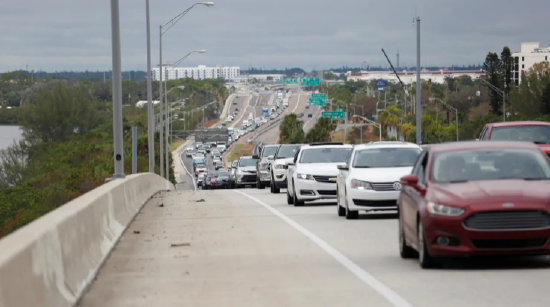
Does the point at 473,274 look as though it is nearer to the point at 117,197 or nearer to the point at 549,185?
the point at 549,185

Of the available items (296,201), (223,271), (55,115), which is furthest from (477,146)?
(55,115)

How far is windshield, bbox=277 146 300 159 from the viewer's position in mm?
38188

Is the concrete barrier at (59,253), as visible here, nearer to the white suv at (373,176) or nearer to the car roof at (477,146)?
the car roof at (477,146)

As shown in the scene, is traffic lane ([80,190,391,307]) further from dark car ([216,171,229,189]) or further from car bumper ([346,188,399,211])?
dark car ([216,171,229,189])

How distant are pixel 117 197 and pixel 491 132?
35.5 feet

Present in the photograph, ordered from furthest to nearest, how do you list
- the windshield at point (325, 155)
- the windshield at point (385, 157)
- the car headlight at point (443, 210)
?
1. the windshield at point (325, 155)
2. the windshield at point (385, 157)
3. the car headlight at point (443, 210)

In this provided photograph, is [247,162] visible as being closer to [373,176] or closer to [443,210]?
[373,176]

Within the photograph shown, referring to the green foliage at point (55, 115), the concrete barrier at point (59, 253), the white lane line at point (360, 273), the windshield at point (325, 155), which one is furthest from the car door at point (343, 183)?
the green foliage at point (55, 115)

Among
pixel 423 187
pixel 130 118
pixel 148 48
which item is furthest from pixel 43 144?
pixel 423 187

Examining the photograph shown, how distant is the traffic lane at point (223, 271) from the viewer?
10.5 meters

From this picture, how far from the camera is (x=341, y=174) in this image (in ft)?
73.6

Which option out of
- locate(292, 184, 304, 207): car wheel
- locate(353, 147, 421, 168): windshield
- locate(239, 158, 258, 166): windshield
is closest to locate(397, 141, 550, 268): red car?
locate(353, 147, 421, 168): windshield

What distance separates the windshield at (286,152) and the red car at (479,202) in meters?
24.8

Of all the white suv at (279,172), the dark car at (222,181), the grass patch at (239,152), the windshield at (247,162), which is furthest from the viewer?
the grass patch at (239,152)
